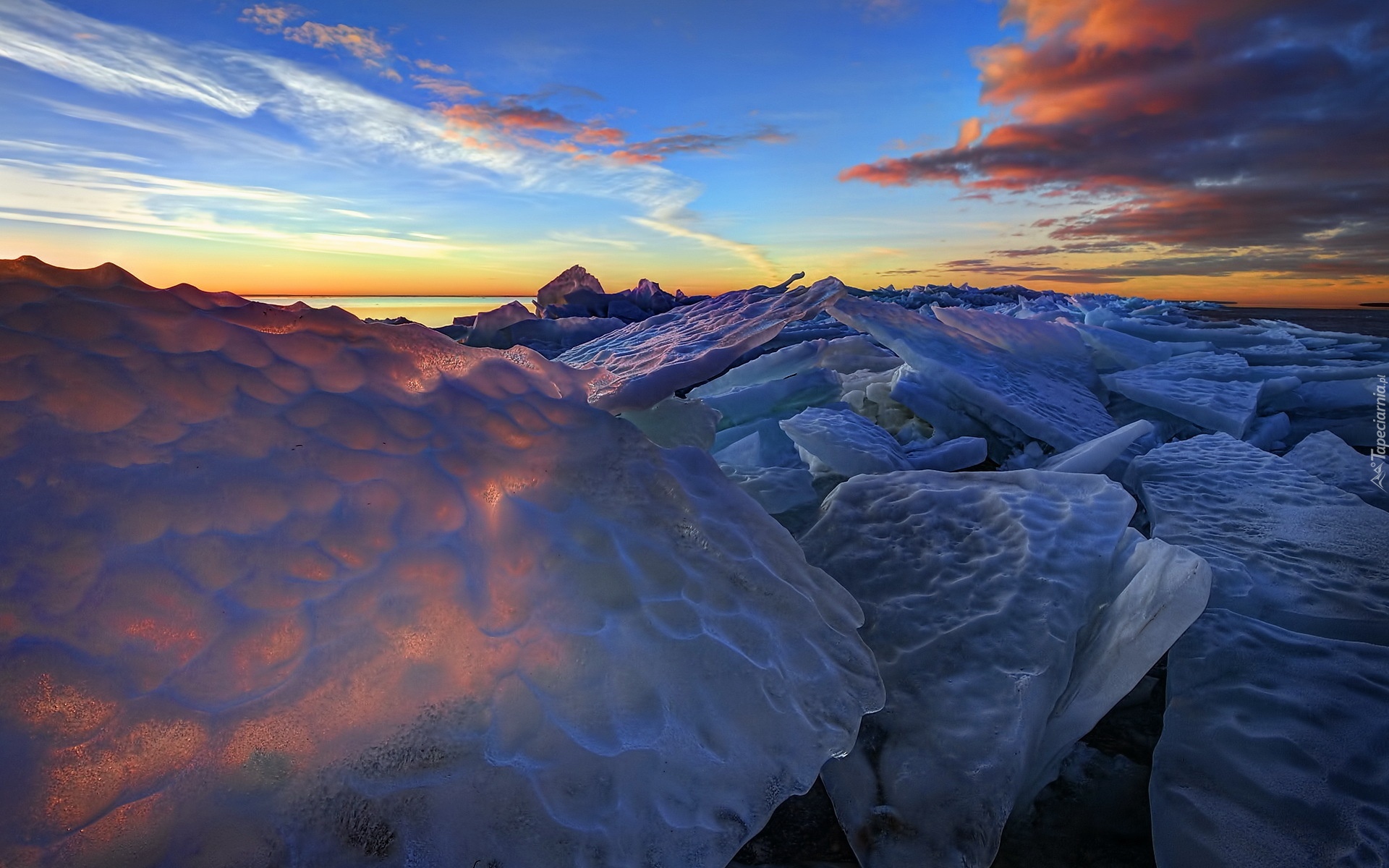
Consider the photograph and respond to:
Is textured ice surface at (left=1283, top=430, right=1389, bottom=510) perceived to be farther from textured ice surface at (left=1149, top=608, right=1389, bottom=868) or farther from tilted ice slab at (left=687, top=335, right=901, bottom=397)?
tilted ice slab at (left=687, top=335, right=901, bottom=397)

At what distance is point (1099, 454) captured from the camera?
7.39ft

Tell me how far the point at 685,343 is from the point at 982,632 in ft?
3.71

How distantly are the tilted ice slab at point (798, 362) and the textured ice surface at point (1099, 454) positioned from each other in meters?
1.44

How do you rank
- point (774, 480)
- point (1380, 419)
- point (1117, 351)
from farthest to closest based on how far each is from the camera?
point (1117, 351)
point (1380, 419)
point (774, 480)

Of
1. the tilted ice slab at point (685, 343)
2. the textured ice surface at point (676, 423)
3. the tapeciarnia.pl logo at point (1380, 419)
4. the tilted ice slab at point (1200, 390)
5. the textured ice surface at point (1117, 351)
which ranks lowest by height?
the tapeciarnia.pl logo at point (1380, 419)

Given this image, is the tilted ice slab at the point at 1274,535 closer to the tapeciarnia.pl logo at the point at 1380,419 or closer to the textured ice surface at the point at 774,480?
the textured ice surface at the point at 774,480

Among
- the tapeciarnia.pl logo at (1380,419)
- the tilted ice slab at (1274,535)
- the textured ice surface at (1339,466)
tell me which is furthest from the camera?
the tapeciarnia.pl logo at (1380,419)

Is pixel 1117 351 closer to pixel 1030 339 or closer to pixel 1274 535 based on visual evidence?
pixel 1030 339

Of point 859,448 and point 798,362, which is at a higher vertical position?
point 798,362

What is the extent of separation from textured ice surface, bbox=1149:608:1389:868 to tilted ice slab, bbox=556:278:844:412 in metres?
1.06

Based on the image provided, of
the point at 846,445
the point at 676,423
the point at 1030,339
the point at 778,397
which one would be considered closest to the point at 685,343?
the point at 676,423

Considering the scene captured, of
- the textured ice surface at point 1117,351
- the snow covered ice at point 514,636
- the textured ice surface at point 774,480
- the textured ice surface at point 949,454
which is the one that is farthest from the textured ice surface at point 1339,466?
the textured ice surface at point 1117,351

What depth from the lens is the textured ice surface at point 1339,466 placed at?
206 cm

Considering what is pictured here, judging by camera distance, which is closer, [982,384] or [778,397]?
[982,384]
